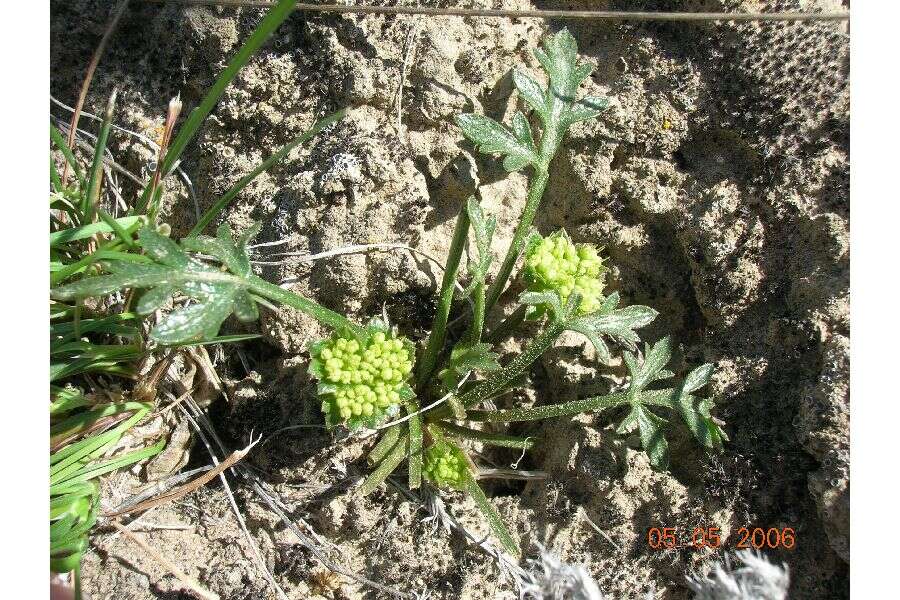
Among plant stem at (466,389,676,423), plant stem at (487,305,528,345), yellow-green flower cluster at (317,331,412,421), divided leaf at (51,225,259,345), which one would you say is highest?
divided leaf at (51,225,259,345)

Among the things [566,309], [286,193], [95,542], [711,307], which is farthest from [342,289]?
[711,307]

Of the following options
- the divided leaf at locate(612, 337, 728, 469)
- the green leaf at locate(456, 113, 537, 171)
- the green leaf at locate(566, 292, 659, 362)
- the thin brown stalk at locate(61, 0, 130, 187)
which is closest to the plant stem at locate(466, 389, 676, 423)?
the divided leaf at locate(612, 337, 728, 469)

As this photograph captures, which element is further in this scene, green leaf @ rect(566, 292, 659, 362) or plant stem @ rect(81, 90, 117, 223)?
green leaf @ rect(566, 292, 659, 362)

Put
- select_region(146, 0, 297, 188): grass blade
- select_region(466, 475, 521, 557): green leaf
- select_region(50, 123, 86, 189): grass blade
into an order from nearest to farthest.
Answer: select_region(146, 0, 297, 188): grass blade < select_region(50, 123, 86, 189): grass blade < select_region(466, 475, 521, 557): green leaf

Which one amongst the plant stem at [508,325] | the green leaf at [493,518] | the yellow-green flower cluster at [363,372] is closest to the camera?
the yellow-green flower cluster at [363,372]

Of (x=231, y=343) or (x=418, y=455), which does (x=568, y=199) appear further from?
(x=231, y=343)

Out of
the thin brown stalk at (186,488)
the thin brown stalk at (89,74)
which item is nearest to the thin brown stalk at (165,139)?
the thin brown stalk at (89,74)

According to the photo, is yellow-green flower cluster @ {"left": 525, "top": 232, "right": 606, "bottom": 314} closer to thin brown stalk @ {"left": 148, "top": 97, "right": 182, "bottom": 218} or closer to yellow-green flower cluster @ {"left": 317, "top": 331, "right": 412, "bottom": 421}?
yellow-green flower cluster @ {"left": 317, "top": 331, "right": 412, "bottom": 421}

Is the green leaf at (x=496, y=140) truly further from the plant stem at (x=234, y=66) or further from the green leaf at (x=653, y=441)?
the green leaf at (x=653, y=441)
